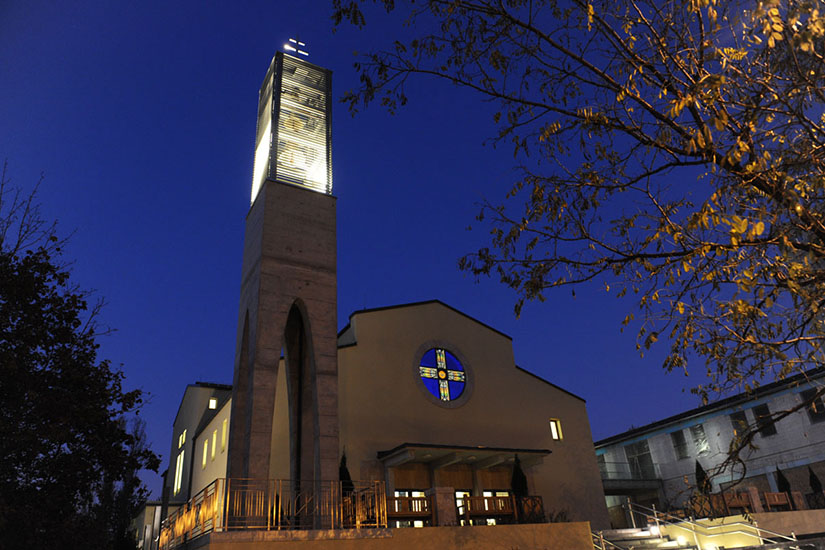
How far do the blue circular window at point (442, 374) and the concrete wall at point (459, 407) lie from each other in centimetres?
30

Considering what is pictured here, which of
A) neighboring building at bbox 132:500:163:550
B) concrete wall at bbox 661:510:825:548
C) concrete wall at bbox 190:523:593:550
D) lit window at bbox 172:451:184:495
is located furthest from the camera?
neighboring building at bbox 132:500:163:550

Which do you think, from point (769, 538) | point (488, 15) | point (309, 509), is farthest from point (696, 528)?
point (488, 15)

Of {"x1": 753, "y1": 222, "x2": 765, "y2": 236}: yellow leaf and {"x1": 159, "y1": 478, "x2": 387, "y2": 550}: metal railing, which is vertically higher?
{"x1": 753, "y1": 222, "x2": 765, "y2": 236}: yellow leaf

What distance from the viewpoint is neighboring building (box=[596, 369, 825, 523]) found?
2355cm

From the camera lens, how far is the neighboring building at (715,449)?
77.3 ft

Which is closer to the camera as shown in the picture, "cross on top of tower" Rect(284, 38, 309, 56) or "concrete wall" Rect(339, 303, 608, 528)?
"cross on top of tower" Rect(284, 38, 309, 56)

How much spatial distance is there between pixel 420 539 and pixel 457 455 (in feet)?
27.0

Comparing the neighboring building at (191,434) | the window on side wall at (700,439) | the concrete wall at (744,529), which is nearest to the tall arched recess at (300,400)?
the concrete wall at (744,529)

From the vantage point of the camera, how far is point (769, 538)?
16109 mm

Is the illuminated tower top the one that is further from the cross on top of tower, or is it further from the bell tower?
the cross on top of tower

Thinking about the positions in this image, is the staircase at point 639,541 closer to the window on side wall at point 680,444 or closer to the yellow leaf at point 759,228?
the yellow leaf at point 759,228

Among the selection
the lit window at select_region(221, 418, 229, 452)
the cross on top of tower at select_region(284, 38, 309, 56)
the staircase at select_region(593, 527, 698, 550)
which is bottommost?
the staircase at select_region(593, 527, 698, 550)

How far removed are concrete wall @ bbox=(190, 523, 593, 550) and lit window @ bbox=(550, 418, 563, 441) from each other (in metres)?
10.2

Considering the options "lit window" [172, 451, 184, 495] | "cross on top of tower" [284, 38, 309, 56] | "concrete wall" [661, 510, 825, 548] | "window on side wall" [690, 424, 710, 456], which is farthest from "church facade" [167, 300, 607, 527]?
"cross on top of tower" [284, 38, 309, 56]
